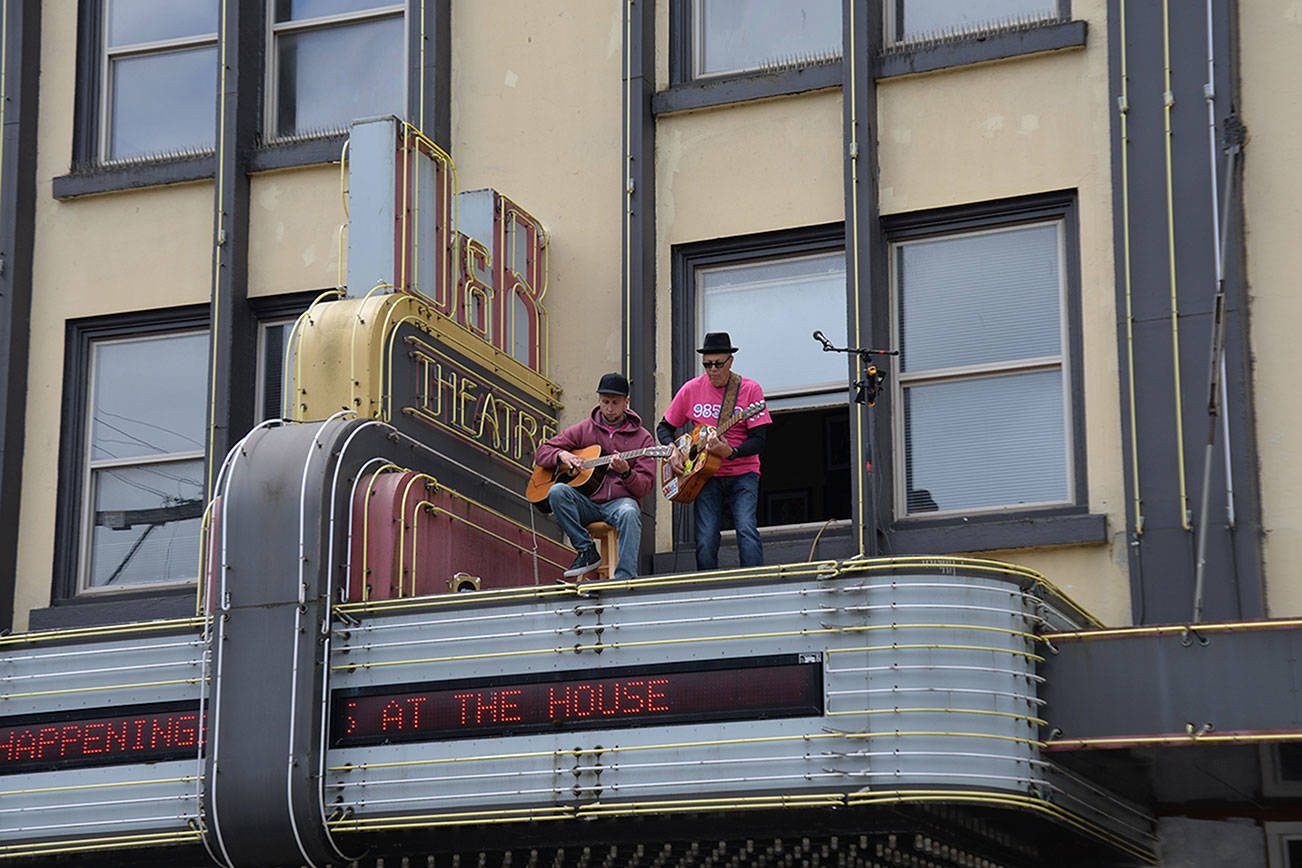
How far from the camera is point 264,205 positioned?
18766 mm

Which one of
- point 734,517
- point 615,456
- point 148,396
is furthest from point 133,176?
point 734,517

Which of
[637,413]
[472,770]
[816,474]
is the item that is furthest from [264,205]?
[472,770]

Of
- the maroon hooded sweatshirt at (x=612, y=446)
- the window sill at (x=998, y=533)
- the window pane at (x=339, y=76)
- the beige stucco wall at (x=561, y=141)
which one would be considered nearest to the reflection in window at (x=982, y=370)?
the window sill at (x=998, y=533)

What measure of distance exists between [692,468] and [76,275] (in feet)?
22.5

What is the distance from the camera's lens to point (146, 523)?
18703mm

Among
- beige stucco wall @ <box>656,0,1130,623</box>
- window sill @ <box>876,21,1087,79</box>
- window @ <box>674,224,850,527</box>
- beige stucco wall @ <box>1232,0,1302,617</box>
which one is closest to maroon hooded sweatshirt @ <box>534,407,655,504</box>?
beige stucco wall @ <box>656,0,1130,623</box>

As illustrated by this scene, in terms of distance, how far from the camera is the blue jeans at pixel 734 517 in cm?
1492

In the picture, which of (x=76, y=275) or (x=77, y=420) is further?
(x=76, y=275)

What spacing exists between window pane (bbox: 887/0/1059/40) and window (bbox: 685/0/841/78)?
1.93 ft

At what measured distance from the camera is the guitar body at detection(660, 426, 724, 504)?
14984 mm

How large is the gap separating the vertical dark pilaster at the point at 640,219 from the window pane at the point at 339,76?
7.53ft

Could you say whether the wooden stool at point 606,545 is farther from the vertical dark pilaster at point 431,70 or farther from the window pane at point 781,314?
the vertical dark pilaster at point 431,70

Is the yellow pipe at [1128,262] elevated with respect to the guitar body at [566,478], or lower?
elevated

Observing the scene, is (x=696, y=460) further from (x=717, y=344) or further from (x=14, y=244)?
(x=14, y=244)
